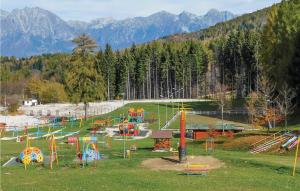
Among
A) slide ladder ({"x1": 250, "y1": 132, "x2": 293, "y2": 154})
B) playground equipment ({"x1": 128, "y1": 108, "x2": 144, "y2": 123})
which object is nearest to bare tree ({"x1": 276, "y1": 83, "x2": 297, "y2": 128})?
slide ladder ({"x1": 250, "y1": 132, "x2": 293, "y2": 154})

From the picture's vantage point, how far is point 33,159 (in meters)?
41.5

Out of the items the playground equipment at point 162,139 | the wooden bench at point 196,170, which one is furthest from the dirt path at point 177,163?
the playground equipment at point 162,139

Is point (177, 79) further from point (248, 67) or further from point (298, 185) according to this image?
point (298, 185)

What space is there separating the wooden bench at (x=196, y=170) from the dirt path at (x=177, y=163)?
994 millimetres

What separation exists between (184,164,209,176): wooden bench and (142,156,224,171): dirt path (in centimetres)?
99

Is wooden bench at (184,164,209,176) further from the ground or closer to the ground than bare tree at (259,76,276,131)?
closer to the ground

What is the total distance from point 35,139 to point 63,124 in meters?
18.8

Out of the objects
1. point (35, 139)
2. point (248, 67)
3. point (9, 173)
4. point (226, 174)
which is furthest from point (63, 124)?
point (248, 67)

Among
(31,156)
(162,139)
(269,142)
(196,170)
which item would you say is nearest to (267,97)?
(269,142)

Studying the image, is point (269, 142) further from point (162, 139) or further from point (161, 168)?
point (161, 168)

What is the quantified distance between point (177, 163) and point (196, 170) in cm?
468

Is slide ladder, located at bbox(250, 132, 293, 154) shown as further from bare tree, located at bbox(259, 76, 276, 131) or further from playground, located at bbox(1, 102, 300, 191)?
bare tree, located at bbox(259, 76, 276, 131)

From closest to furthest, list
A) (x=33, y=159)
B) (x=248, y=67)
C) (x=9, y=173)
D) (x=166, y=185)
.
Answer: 1. (x=166, y=185)
2. (x=9, y=173)
3. (x=33, y=159)
4. (x=248, y=67)

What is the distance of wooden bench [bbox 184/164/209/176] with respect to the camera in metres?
33.2
